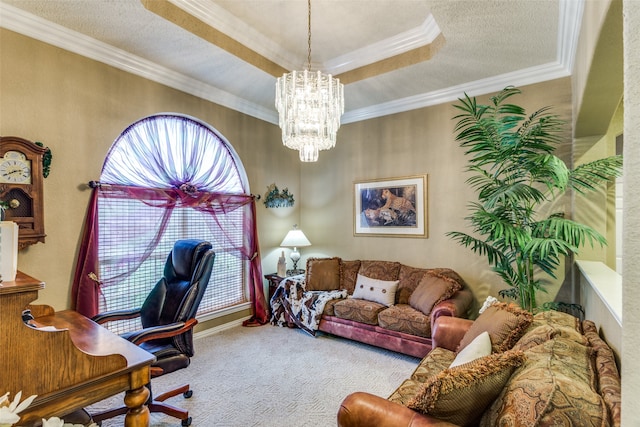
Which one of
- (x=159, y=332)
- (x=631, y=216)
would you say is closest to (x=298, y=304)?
(x=159, y=332)

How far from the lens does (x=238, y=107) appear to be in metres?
4.25

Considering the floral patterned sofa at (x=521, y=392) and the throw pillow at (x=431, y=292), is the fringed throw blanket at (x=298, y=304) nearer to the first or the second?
the throw pillow at (x=431, y=292)

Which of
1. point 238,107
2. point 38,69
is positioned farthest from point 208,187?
point 38,69

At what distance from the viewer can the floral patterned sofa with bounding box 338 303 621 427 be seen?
3.42 feet

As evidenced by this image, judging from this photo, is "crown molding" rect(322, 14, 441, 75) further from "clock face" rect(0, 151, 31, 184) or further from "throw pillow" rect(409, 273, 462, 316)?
"clock face" rect(0, 151, 31, 184)

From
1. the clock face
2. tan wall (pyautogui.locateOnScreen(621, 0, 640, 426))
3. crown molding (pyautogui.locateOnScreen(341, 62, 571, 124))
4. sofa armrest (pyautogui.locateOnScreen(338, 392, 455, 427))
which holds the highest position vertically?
crown molding (pyautogui.locateOnScreen(341, 62, 571, 124))

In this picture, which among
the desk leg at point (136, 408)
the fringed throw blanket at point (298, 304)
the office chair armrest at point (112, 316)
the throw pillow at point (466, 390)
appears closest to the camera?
the throw pillow at point (466, 390)

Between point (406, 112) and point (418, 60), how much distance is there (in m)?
0.99

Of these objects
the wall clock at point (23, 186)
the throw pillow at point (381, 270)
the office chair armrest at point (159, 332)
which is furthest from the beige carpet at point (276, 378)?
the wall clock at point (23, 186)

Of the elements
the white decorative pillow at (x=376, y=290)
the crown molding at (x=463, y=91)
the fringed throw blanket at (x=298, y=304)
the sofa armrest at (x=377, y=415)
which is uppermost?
the crown molding at (x=463, y=91)

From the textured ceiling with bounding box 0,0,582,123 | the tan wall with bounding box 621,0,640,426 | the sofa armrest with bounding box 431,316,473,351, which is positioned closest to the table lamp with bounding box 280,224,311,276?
the textured ceiling with bounding box 0,0,582,123

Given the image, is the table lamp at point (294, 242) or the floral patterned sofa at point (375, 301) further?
the table lamp at point (294, 242)

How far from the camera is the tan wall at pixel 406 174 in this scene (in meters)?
3.70

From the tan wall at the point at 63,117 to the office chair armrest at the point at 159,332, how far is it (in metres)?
1.20
